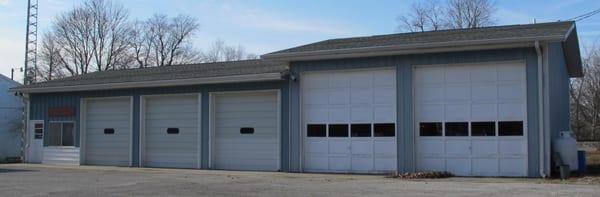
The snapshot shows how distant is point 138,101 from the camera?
25.7 m

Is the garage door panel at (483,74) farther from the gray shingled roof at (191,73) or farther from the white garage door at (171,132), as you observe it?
the white garage door at (171,132)

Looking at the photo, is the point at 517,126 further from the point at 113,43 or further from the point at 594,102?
the point at 113,43

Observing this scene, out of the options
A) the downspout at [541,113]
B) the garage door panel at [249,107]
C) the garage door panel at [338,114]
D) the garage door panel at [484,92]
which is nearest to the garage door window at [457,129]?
the garage door panel at [484,92]

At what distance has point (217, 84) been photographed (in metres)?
23.9

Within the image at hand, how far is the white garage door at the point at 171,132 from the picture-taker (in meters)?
24.6

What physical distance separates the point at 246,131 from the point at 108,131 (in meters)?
6.24

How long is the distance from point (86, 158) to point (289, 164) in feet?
31.2

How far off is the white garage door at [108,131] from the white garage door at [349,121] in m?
7.92

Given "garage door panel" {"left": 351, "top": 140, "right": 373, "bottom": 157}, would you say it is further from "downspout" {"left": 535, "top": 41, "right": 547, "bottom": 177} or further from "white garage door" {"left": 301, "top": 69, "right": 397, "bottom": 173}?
"downspout" {"left": 535, "top": 41, "right": 547, "bottom": 177}

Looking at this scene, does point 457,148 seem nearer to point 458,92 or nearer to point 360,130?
point 458,92

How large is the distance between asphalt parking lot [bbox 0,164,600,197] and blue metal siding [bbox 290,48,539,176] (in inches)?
47.5

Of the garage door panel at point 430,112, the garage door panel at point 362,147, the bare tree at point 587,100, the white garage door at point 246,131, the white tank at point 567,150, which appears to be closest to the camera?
the white tank at point 567,150

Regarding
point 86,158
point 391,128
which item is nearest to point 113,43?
point 86,158

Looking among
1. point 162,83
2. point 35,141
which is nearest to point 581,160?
point 162,83
